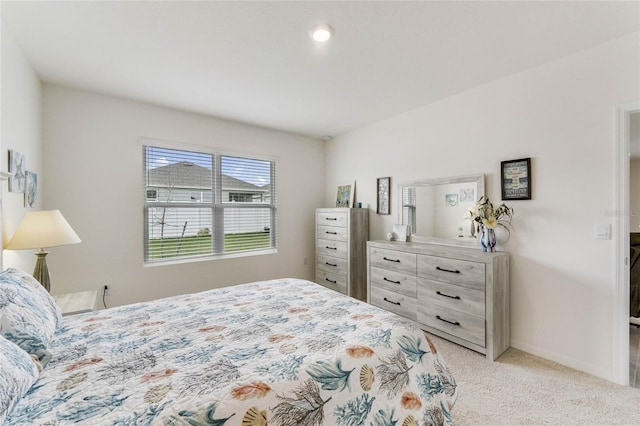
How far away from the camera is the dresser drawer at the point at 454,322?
8.31 feet

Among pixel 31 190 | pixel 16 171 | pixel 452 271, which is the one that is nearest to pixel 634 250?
pixel 452 271

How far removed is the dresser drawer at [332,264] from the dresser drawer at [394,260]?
2.15 feet

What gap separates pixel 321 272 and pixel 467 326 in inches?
89.3

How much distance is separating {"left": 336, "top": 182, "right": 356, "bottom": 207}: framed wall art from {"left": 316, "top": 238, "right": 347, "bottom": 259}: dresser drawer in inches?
26.3

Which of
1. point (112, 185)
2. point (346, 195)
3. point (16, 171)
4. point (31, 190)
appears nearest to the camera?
point (16, 171)

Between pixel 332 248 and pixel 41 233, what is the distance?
3112 mm

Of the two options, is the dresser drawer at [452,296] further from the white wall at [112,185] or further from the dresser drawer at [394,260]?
the white wall at [112,185]

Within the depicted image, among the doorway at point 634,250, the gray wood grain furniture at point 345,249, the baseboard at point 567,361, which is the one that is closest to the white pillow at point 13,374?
the gray wood grain furniture at point 345,249

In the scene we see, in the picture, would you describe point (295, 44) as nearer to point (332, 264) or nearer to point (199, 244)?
point (199, 244)

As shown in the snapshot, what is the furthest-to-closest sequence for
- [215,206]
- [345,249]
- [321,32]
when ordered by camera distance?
[345,249] < [215,206] < [321,32]

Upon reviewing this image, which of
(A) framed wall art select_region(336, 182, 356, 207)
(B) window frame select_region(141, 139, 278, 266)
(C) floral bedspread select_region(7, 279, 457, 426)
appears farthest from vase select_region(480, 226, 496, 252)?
(B) window frame select_region(141, 139, 278, 266)

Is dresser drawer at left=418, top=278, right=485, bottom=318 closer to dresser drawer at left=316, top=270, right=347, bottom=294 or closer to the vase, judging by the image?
the vase

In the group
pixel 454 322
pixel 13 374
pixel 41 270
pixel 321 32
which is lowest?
pixel 454 322

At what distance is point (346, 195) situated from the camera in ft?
14.8
